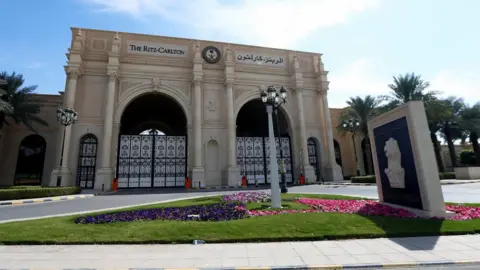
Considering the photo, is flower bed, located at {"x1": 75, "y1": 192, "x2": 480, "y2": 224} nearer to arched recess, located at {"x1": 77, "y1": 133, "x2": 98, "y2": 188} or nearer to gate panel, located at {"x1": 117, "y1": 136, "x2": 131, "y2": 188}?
gate panel, located at {"x1": 117, "y1": 136, "x2": 131, "y2": 188}

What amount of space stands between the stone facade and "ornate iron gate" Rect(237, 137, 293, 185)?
2.01 meters

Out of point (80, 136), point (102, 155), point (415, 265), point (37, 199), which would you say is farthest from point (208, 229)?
point (80, 136)

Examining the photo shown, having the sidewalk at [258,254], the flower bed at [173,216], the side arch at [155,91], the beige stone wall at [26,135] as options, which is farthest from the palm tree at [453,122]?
the beige stone wall at [26,135]

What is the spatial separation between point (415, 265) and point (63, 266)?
652 centimetres

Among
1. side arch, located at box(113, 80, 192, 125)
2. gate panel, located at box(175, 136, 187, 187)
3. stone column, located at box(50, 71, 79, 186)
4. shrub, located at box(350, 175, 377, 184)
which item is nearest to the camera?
stone column, located at box(50, 71, 79, 186)

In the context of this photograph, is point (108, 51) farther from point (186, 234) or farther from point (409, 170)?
point (409, 170)

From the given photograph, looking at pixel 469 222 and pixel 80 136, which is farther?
pixel 80 136

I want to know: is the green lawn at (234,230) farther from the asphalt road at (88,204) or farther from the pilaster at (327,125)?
the pilaster at (327,125)

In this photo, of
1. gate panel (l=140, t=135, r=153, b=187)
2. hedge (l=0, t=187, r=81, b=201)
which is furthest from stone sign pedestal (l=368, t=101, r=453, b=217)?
gate panel (l=140, t=135, r=153, b=187)

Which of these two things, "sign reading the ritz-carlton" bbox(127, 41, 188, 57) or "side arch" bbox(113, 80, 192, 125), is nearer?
"side arch" bbox(113, 80, 192, 125)

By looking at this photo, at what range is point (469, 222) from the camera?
7348 millimetres

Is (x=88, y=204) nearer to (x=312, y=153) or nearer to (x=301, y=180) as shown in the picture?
(x=301, y=180)

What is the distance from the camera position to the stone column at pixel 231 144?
83.0 feet

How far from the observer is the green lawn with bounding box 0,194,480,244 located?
6.48m
